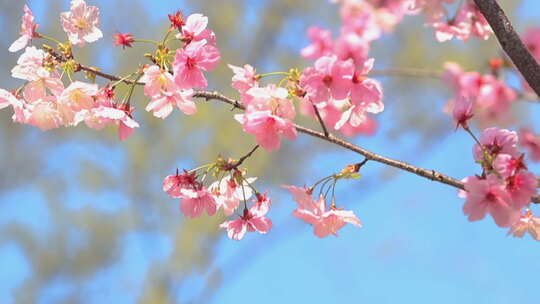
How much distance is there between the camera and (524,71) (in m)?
0.96

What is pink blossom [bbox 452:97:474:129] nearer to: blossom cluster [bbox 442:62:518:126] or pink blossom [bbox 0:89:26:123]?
pink blossom [bbox 0:89:26:123]

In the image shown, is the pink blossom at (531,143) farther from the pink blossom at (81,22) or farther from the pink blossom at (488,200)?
the pink blossom at (81,22)

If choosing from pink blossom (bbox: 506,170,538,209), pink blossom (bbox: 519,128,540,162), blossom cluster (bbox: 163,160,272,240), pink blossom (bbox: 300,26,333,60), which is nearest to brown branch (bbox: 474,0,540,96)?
pink blossom (bbox: 506,170,538,209)

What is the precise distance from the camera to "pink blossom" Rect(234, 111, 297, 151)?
884 mm

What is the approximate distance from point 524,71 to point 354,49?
1789 mm

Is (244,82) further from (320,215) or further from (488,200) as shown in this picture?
(488,200)

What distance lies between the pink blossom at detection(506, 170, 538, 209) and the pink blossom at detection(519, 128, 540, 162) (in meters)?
1.00

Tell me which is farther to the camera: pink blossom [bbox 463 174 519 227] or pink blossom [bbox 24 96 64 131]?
pink blossom [bbox 24 96 64 131]

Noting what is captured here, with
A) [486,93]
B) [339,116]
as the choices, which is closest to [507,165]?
[339,116]

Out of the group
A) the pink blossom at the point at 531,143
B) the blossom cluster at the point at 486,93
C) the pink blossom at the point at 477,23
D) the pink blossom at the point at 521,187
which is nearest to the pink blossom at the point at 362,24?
the blossom cluster at the point at 486,93

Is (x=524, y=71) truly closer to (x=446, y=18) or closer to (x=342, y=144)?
(x=342, y=144)

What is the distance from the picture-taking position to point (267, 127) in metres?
0.90

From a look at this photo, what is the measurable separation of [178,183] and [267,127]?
177 millimetres

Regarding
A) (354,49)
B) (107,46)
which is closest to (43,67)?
(354,49)
